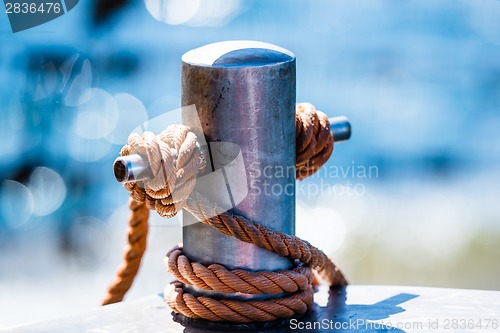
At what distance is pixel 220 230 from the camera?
1.26 m

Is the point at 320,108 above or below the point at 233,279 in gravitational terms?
below

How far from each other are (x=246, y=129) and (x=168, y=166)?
14 cm

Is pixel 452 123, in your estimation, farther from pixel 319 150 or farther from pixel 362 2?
pixel 319 150

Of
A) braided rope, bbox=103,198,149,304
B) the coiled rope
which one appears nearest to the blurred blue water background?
braided rope, bbox=103,198,149,304

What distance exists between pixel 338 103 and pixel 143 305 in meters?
4.14

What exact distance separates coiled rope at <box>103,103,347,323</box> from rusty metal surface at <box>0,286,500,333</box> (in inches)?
1.2

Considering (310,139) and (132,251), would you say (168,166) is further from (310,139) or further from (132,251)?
(132,251)

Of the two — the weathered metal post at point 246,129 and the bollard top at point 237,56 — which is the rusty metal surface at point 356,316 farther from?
the bollard top at point 237,56

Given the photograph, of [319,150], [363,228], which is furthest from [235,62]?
[363,228]

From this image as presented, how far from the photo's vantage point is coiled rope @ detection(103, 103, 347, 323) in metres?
1.21

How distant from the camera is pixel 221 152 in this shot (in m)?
1.26

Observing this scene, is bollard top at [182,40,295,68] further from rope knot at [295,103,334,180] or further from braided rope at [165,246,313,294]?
braided rope at [165,246,313,294]

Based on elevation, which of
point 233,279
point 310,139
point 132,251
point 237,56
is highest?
point 237,56

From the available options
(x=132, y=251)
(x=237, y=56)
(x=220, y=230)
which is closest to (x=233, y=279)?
(x=220, y=230)
